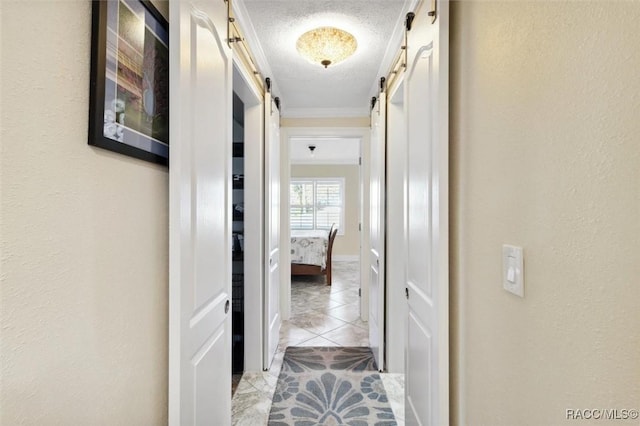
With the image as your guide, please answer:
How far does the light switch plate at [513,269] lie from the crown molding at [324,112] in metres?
2.89

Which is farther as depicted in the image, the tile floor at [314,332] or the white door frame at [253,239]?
the white door frame at [253,239]

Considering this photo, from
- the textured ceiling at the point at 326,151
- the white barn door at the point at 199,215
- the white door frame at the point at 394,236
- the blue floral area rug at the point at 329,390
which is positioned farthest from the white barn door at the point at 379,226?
the textured ceiling at the point at 326,151

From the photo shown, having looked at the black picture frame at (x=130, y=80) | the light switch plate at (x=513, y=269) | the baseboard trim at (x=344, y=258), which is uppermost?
the black picture frame at (x=130, y=80)

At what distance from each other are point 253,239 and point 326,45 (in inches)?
58.6

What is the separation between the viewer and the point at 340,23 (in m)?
1.98

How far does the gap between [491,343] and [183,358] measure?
0.95m

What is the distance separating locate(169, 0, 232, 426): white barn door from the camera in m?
0.98

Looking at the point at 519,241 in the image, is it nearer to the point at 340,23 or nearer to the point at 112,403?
the point at 112,403

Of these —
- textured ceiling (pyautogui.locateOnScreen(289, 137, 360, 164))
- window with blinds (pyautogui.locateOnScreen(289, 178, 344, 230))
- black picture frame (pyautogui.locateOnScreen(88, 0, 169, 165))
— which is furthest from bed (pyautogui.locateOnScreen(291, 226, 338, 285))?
black picture frame (pyautogui.locateOnScreen(88, 0, 169, 165))

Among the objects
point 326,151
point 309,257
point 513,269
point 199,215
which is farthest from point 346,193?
point 513,269

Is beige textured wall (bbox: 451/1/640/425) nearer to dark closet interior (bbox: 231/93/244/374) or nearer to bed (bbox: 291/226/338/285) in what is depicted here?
dark closet interior (bbox: 231/93/244/374)

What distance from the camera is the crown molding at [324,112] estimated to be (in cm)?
351

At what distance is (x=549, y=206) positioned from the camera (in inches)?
27.5

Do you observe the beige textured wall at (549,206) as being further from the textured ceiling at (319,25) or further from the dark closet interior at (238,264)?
the dark closet interior at (238,264)
